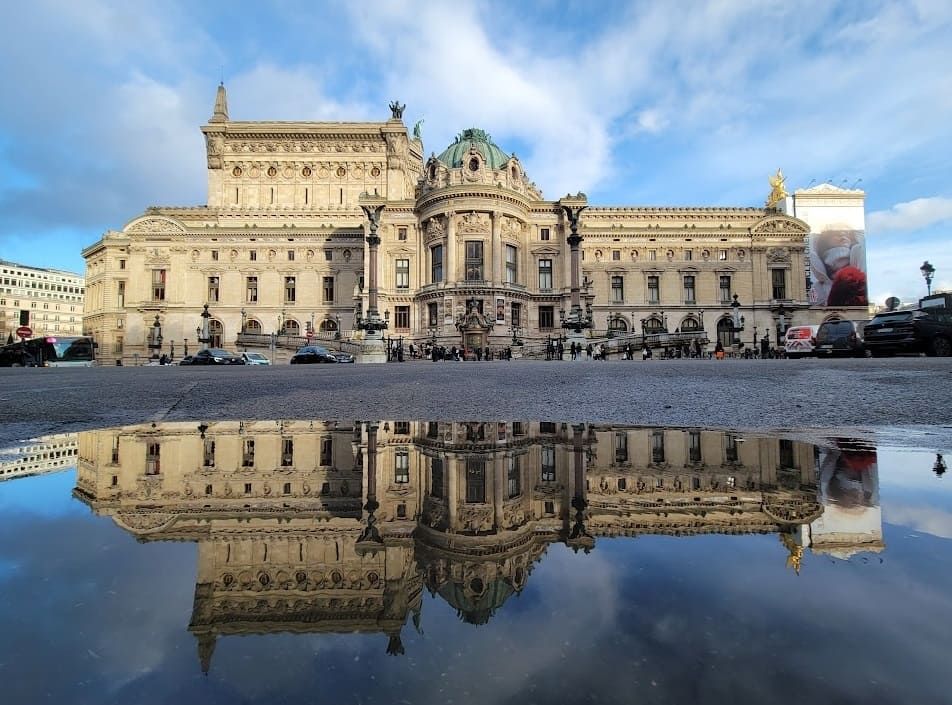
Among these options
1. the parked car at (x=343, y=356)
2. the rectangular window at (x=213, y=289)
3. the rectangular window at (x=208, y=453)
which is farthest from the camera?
the rectangular window at (x=213, y=289)

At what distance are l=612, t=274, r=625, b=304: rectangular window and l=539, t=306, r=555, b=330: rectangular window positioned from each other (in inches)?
289

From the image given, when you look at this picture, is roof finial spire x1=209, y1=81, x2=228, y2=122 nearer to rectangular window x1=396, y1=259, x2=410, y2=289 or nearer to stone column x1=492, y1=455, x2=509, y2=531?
rectangular window x1=396, y1=259, x2=410, y2=289

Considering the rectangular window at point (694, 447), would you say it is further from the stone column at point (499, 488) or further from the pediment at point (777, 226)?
the pediment at point (777, 226)

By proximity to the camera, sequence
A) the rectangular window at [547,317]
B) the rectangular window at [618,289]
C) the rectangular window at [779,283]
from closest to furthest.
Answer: the rectangular window at [547,317] → the rectangular window at [618,289] → the rectangular window at [779,283]

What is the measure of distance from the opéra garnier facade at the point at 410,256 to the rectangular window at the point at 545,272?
0.32 feet

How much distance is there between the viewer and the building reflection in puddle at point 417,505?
4.80 feet

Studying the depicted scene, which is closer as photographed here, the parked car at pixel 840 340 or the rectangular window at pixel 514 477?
the rectangular window at pixel 514 477

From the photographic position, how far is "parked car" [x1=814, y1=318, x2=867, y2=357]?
55.2ft

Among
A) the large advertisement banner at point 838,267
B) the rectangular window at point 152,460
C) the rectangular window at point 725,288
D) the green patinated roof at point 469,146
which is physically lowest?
the rectangular window at point 152,460

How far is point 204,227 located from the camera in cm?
4756

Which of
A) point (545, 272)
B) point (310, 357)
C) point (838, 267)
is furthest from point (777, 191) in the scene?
point (310, 357)

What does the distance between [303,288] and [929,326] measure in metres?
44.9

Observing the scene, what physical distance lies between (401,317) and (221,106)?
34145 millimetres

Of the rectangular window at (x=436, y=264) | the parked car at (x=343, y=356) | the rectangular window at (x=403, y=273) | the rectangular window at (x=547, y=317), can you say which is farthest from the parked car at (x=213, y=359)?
the rectangular window at (x=547, y=317)
